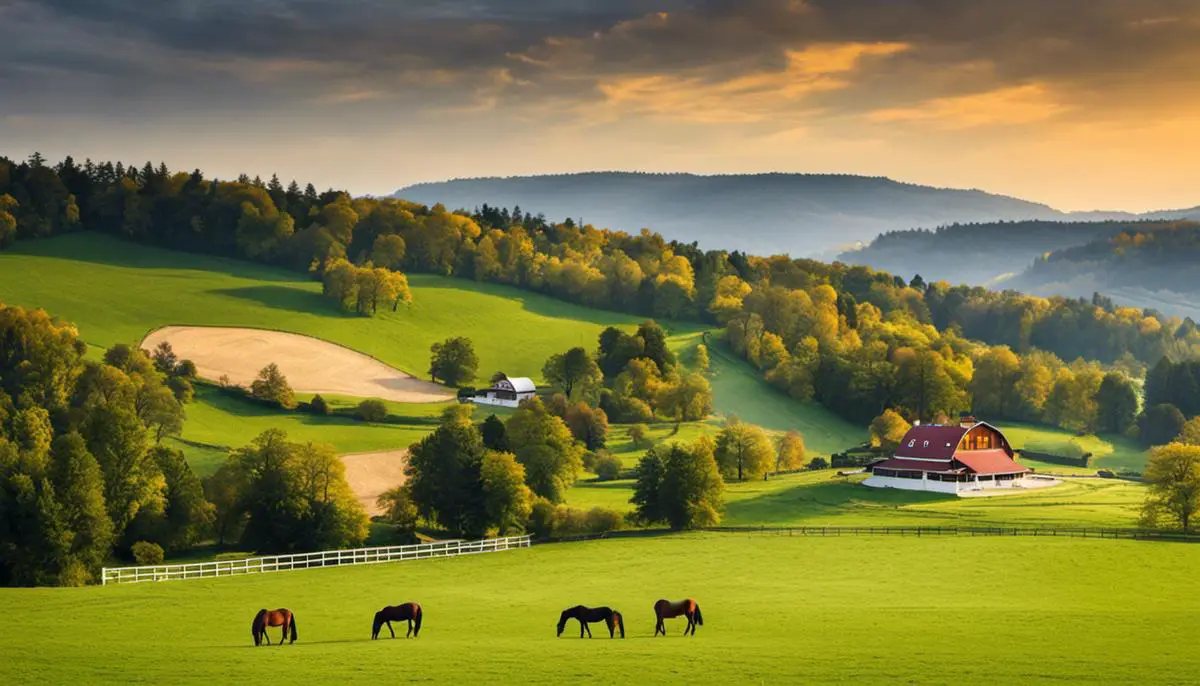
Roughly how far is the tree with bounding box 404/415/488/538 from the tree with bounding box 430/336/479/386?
52.0 meters

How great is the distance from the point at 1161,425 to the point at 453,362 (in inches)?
2914

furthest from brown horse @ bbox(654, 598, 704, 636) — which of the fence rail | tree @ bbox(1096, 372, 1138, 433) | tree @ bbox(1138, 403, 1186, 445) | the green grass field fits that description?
tree @ bbox(1096, 372, 1138, 433)

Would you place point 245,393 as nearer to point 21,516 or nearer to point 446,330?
point 446,330

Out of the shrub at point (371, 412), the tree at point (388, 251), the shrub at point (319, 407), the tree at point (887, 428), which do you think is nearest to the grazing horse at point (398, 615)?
the shrub at point (371, 412)

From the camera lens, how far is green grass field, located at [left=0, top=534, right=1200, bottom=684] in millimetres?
34875

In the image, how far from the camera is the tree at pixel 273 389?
113812 millimetres

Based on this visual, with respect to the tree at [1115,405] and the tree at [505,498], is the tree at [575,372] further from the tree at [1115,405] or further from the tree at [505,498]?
the tree at [1115,405]

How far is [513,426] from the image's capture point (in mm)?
91625

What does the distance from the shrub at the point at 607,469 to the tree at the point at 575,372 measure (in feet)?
79.8

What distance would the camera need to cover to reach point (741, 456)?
100812mm

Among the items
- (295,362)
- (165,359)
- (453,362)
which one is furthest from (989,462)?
(165,359)

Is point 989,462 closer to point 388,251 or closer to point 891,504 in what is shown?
point 891,504

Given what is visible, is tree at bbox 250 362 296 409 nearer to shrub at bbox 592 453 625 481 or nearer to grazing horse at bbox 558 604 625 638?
shrub at bbox 592 453 625 481

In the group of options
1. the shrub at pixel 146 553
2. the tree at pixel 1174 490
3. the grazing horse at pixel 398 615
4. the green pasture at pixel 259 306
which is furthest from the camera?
the green pasture at pixel 259 306
